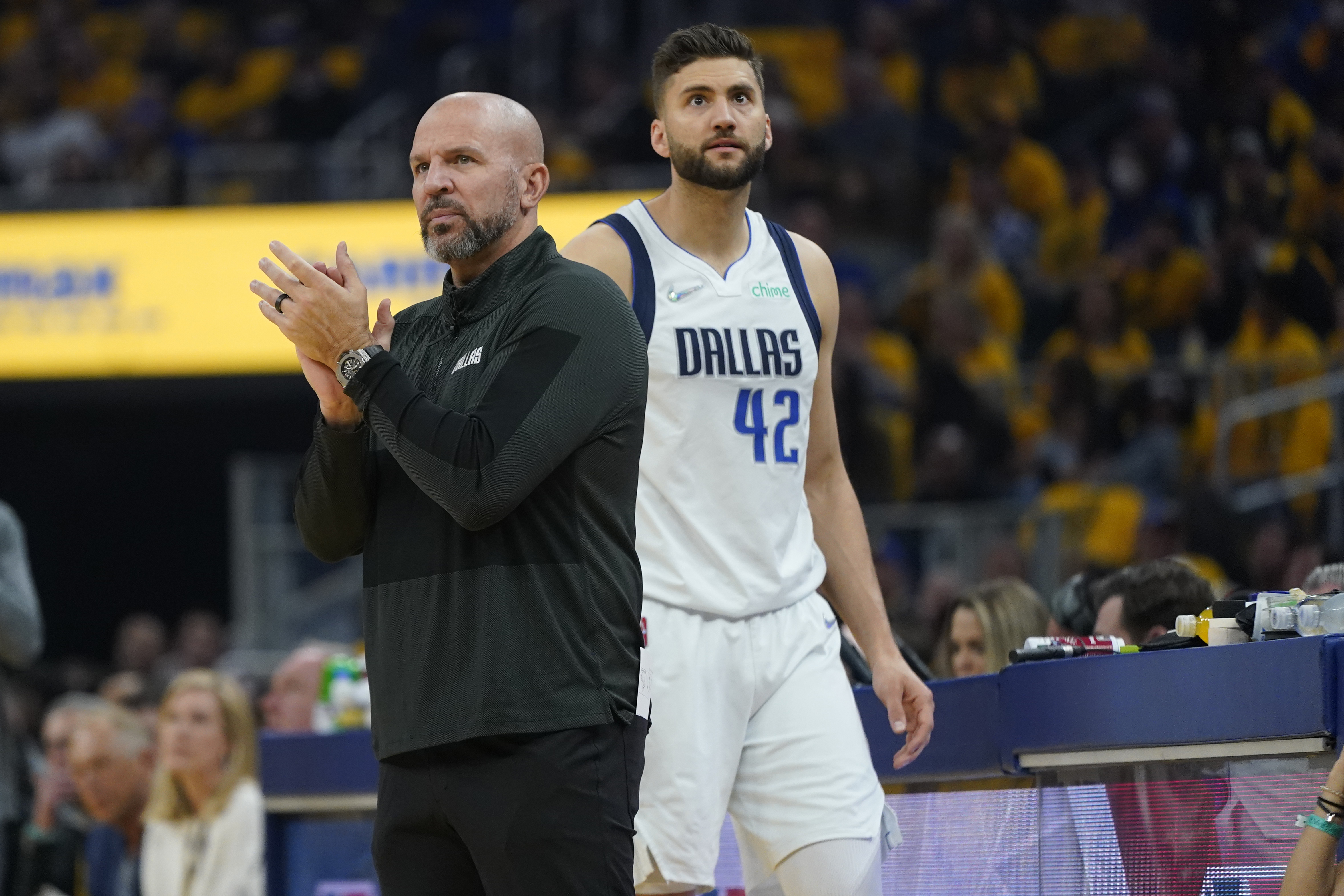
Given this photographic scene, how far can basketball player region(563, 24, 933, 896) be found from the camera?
11.6 ft

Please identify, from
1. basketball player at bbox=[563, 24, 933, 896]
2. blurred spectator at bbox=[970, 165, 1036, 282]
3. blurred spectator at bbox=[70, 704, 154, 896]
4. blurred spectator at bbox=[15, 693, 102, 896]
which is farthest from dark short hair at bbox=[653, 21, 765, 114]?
blurred spectator at bbox=[970, 165, 1036, 282]

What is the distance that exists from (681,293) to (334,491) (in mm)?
1089

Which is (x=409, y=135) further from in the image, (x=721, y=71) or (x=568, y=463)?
(x=568, y=463)

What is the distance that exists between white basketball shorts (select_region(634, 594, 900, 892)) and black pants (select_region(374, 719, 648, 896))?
0.69m

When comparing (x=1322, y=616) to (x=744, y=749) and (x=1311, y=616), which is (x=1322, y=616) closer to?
(x=1311, y=616)

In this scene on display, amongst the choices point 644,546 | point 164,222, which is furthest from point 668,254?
point 164,222

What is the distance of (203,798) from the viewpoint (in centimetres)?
675

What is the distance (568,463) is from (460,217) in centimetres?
46

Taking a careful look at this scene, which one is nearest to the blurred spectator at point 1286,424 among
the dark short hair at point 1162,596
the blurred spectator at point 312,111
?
the dark short hair at point 1162,596

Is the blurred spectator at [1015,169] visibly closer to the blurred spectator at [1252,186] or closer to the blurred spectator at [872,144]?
the blurred spectator at [872,144]

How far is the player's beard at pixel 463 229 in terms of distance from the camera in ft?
9.75

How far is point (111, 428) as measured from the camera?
1369 cm

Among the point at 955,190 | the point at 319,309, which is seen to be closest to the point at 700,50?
the point at 319,309

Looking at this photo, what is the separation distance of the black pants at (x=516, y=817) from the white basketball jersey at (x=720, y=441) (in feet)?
2.78
